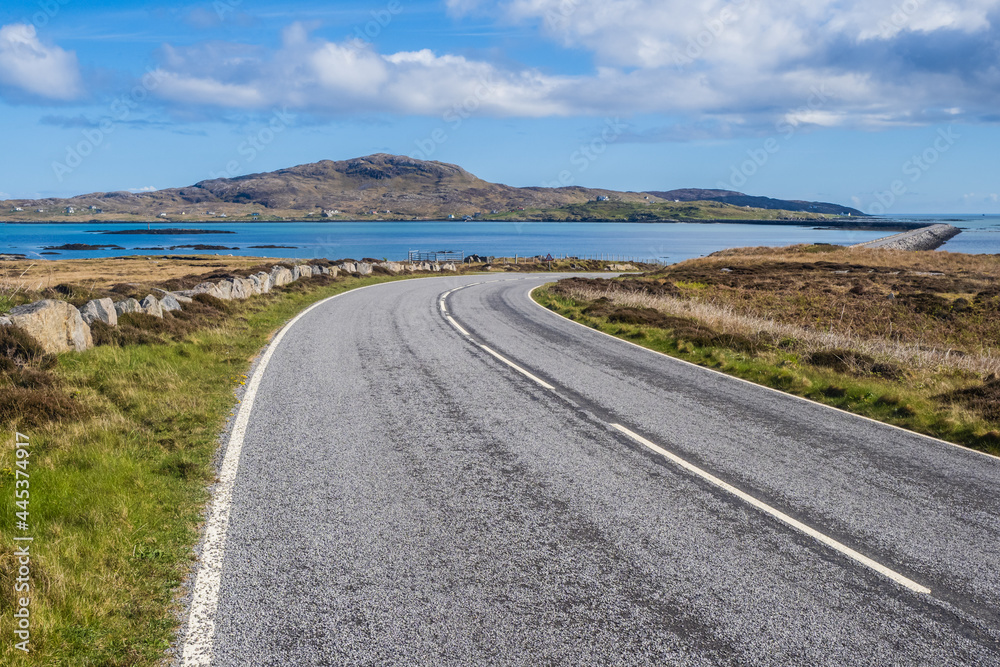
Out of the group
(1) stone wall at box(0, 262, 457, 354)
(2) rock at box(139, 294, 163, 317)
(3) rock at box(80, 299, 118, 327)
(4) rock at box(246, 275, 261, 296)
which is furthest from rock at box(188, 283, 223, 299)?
(3) rock at box(80, 299, 118, 327)

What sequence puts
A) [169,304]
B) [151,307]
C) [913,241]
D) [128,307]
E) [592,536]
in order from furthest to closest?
[913,241] → [169,304] → [151,307] → [128,307] → [592,536]

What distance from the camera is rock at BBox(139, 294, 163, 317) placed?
47.4ft

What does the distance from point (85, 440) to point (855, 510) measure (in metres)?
8.15

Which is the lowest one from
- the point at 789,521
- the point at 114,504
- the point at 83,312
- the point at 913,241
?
the point at 789,521

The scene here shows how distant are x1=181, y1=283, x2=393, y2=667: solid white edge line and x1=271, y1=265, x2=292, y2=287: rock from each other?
2164cm

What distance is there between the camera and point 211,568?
14.7 feet

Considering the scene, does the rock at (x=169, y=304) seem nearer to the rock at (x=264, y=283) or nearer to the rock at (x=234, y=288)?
the rock at (x=234, y=288)

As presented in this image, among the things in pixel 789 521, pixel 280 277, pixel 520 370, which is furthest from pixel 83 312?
pixel 280 277

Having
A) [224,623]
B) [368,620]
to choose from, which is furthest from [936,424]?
[224,623]

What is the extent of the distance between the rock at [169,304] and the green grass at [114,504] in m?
5.14

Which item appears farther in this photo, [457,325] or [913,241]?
[913,241]

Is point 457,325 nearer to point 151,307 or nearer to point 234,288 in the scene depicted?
point 151,307

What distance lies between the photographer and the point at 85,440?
22.7ft

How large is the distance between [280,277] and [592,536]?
26.8m
